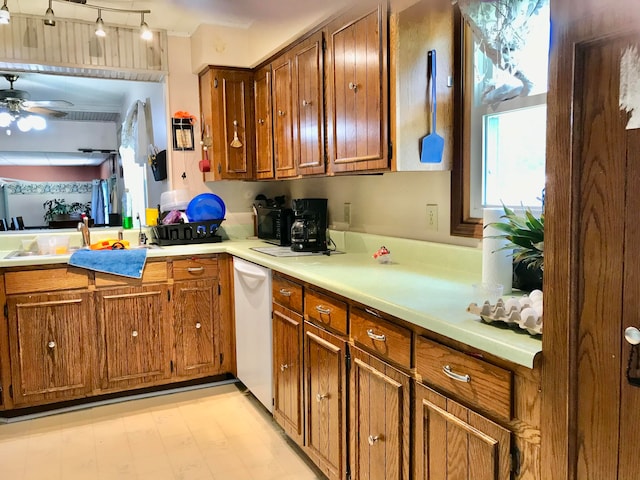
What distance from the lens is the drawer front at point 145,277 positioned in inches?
118

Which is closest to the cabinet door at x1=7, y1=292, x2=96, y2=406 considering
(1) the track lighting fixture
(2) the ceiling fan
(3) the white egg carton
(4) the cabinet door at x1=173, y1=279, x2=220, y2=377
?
(4) the cabinet door at x1=173, y1=279, x2=220, y2=377

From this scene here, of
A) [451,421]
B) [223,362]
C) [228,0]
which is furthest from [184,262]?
[451,421]

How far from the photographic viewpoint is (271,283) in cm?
258

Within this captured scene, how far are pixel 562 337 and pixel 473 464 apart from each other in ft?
1.49

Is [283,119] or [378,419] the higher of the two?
[283,119]

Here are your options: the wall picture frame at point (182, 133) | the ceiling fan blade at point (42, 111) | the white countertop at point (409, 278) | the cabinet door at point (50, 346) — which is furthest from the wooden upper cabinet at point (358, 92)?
the ceiling fan blade at point (42, 111)

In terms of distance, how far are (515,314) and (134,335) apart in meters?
2.46

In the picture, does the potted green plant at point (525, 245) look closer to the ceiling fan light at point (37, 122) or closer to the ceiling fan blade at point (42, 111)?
the ceiling fan blade at point (42, 111)

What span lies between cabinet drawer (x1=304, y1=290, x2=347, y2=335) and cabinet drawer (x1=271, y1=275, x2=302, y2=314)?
74mm

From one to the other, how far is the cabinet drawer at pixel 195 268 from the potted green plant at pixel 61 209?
9.18 feet

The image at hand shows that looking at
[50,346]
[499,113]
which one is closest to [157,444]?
[50,346]

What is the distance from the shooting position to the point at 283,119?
3.07 metres

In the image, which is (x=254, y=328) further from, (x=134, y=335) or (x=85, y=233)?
(x=85, y=233)

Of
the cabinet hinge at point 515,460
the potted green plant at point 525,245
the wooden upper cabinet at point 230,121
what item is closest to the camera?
the cabinet hinge at point 515,460
